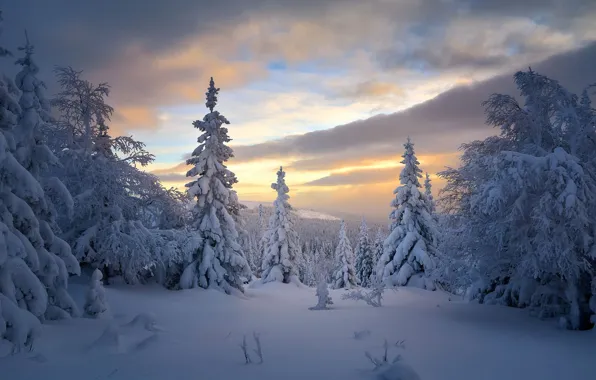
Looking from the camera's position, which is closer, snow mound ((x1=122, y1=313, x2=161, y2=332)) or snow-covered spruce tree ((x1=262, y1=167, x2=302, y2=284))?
snow mound ((x1=122, y1=313, x2=161, y2=332))

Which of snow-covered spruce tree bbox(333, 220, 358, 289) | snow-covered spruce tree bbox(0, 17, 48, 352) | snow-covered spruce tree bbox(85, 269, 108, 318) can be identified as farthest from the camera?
snow-covered spruce tree bbox(333, 220, 358, 289)

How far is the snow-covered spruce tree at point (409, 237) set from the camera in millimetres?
29453

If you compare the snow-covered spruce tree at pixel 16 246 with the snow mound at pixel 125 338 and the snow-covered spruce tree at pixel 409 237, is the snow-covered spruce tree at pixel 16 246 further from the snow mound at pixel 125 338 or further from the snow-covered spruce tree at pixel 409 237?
the snow-covered spruce tree at pixel 409 237

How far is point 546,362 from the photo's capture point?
9.23 m

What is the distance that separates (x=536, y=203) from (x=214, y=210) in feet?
58.0

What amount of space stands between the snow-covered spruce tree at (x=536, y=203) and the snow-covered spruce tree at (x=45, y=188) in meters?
13.7

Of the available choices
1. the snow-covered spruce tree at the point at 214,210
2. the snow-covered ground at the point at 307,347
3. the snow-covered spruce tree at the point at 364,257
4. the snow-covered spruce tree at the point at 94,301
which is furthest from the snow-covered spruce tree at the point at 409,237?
the snow-covered spruce tree at the point at 364,257

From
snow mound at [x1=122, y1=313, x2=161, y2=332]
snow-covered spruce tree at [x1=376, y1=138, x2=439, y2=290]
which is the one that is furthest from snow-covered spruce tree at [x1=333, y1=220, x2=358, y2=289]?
snow mound at [x1=122, y1=313, x2=161, y2=332]

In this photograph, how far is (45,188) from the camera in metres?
12.7

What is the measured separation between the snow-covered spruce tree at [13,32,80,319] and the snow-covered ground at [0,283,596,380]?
4.01 ft

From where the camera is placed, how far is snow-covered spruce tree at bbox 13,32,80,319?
11.0 m

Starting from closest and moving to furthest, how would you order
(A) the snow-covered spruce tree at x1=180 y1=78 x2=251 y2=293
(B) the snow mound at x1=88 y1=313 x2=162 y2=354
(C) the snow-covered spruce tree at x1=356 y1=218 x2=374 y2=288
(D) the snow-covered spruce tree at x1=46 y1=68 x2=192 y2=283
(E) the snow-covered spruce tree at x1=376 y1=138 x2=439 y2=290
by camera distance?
(B) the snow mound at x1=88 y1=313 x2=162 y2=354 → (D) the snow-covered spruce tree at x1=46 y1=68 x2=192 y2=283 → (A) the snow-covered spruce tree at x1=180 y1=78 x2=251 y2=293 → (E) the snow-covered spruce tree at x1=376 y1=138 x2=439 y2=290 → (C) the snow-covered spruce tree at x1=356 y1=218 x2=374 y2=288

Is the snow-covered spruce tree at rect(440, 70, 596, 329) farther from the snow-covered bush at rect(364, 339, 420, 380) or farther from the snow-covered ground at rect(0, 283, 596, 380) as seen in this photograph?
the snow-covered bush at rect(364, 339, 420, 380)

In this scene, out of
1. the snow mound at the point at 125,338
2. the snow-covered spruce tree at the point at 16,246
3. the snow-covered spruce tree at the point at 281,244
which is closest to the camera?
the snow-covered spruce tree at the point at 16,246
